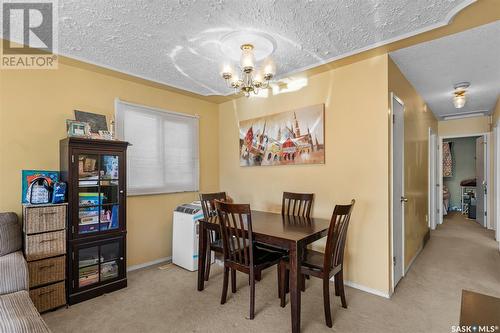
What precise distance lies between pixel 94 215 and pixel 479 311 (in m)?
3.04

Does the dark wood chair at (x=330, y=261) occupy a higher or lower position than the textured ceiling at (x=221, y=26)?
lower

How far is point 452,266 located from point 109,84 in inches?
195

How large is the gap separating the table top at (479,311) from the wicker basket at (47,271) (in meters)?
2.94

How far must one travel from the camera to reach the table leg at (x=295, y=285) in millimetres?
1931

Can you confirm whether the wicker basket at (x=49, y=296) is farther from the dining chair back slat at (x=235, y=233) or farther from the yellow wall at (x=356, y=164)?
the yellow wall at (x=356, y=164)

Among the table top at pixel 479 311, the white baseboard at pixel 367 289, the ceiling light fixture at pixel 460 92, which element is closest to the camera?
the table top at pixel 479 311

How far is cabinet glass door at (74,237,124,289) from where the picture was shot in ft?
8.26

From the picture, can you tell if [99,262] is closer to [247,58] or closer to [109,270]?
[109,270]

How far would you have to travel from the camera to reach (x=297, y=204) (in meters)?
3.25

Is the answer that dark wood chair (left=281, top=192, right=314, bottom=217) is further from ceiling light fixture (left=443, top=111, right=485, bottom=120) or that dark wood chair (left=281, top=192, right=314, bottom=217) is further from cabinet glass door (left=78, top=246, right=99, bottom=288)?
ceiling light fixture (left=443, top=111, right=485, bottom=120)

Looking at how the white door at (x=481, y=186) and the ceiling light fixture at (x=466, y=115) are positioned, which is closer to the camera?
the ceiling light fixture at (x=466, y=115)

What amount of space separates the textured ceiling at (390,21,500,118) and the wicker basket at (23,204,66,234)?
11.8ft

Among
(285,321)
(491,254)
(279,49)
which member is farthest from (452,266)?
(279,49)

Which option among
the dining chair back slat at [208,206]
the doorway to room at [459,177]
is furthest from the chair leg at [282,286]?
the doorway to room at [459,177]
